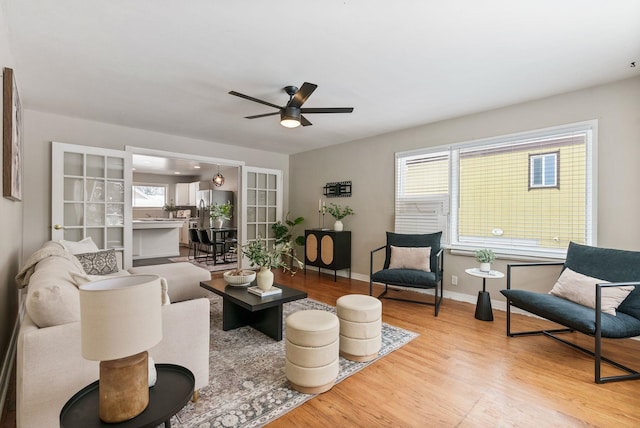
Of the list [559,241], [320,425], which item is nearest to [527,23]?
[559,241]

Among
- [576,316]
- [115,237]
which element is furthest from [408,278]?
[115,237]

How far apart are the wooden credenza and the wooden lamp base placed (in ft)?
13.0

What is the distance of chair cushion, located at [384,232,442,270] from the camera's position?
3841mm

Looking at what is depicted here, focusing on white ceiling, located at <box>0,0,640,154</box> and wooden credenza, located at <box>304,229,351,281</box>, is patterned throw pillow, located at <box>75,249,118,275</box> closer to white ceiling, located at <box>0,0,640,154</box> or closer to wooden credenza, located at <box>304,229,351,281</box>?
white ceiling, located at <box>0,0,640,154</box>

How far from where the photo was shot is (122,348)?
0.95m

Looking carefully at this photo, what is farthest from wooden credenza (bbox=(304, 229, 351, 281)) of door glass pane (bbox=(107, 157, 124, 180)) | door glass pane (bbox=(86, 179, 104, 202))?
door glass pane (bbox=(86, 179, 104, 202))

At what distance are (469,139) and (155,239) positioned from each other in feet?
24.2

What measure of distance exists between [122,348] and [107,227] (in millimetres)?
3856

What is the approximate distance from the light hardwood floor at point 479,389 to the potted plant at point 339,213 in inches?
99.5

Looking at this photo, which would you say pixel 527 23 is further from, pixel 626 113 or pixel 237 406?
pixel 237 406

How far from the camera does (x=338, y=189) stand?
17.7 ft

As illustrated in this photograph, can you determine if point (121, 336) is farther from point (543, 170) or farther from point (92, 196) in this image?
point (543, 170)

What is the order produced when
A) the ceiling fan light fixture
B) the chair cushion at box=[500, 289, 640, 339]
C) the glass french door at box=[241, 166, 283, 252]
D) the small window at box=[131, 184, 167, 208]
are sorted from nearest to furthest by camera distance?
the chair cushion at box=[500, 289, 640, 339] → the ceiling fan light fixture → the glass french door at box=[241, 166, 283, 252] → the small window at box=[131, 184, 167, 208]

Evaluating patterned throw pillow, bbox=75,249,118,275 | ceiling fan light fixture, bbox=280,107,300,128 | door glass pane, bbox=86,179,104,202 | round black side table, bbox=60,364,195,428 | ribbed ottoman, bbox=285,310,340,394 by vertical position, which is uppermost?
ceiling fan light fixture, bbox=280,107,300,128
